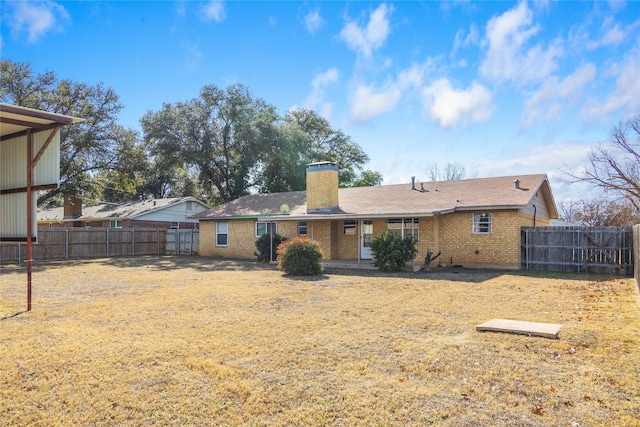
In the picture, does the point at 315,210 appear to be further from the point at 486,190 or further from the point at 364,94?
the point at 486,190

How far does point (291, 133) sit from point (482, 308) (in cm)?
2559

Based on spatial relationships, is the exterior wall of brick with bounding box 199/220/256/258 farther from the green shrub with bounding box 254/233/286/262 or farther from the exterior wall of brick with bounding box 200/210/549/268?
the exterior wall of brick with bounding box 200/210/549/268

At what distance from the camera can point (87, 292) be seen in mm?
10961

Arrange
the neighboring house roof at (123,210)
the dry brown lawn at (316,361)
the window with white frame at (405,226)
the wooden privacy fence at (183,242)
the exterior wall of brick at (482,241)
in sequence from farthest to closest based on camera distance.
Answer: the neighboring house roof at (123,210) → the wooden privacy fence at (183,242) → the window with white frame at (405,226) → the exterior wall of brick at (482,241) → the dry brown lawn at (316,361)

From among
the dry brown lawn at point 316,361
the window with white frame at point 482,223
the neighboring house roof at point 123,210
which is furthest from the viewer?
the neighboring house roof at point 123,210

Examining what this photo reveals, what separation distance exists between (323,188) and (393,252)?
5847mm

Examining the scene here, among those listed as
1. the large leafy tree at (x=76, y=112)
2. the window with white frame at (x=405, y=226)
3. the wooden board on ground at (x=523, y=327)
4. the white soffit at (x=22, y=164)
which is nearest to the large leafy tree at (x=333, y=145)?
the large leafy tree at (x=76, y=112)

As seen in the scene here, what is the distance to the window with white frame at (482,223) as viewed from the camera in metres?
16.7

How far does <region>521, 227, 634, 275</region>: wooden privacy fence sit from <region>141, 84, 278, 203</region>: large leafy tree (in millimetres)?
20074

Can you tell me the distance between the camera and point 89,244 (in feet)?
80.4

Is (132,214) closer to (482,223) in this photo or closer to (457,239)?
(457,239)

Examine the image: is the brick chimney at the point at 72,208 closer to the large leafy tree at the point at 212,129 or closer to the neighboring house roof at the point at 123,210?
the neighboring house roof at the point at 123,210

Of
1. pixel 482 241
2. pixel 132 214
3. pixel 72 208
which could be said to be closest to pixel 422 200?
pixel 482 241

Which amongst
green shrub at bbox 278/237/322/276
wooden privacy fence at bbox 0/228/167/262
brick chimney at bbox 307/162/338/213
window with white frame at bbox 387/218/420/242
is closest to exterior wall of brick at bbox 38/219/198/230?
wooden privacy fence at bbox 0/228/167/262
